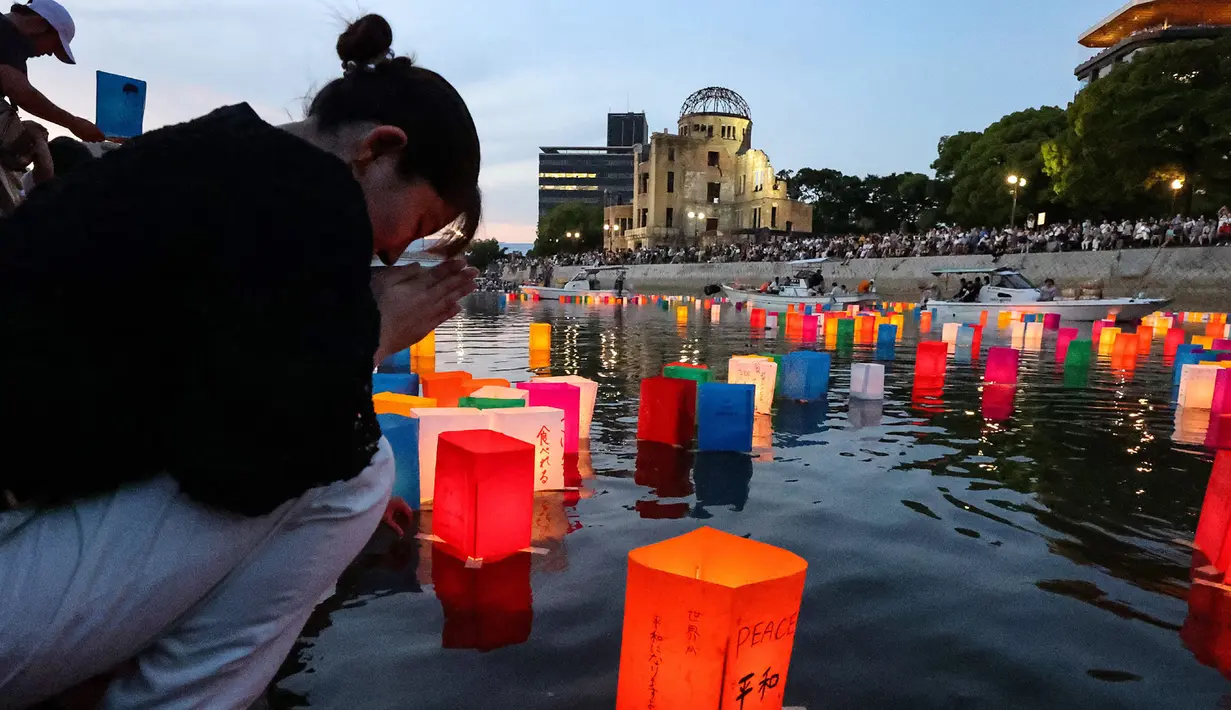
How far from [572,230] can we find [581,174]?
217 ft

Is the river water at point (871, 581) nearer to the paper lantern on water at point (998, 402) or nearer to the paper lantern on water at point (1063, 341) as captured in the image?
the paper lantern on water at point (998, 402)

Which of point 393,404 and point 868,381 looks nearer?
point 393,404

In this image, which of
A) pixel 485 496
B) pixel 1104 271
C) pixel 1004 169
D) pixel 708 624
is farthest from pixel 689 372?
pixel 1004 169

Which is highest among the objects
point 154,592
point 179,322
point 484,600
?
point 179,322

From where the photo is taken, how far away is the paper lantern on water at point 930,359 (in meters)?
8.95

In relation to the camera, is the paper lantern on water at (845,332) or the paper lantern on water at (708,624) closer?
the paper lantern on water at (708,624)

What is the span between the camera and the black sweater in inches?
51.2

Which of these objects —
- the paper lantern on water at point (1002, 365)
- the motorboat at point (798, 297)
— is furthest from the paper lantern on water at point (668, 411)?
the motorboat at point (798, 297)

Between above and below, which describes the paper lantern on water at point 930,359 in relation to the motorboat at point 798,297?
below

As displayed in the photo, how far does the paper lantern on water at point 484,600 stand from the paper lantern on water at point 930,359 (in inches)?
269

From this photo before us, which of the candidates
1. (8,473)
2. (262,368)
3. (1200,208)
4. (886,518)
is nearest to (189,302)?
(262,368)

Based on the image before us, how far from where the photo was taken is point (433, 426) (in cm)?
382

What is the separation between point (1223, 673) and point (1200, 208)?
37.7 m

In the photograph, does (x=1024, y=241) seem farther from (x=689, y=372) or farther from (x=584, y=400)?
(x=584, y=400)
